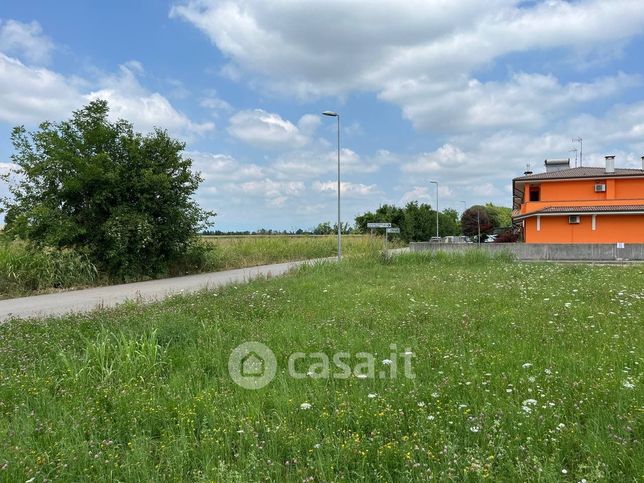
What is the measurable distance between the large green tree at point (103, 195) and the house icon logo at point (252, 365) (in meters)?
9.76

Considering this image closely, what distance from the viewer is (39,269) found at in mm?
12266

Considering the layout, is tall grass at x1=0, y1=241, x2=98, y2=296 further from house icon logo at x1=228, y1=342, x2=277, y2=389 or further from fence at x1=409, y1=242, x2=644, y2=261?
fence at x1=409, y1=242, x2=644, y2=261

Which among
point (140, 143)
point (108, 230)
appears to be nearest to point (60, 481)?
point (108, 230)

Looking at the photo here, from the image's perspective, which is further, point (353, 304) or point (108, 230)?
point (108, 230)

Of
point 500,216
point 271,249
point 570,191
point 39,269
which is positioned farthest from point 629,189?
point 500,216

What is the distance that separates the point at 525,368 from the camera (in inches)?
163

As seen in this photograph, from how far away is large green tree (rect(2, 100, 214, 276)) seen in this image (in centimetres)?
1308

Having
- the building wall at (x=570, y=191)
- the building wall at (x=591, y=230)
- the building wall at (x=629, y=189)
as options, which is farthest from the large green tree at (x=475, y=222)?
the building wall at (x=591, y=230)

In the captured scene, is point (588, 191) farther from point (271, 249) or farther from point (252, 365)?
point (252, 365)

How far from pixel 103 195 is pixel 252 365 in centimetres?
1106

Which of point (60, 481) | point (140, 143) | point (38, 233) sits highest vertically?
point (140, 143)

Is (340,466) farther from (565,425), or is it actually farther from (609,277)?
(609,277)

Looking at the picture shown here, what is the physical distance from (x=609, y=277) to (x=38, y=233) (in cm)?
1621

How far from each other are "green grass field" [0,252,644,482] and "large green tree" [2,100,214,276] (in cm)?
692
